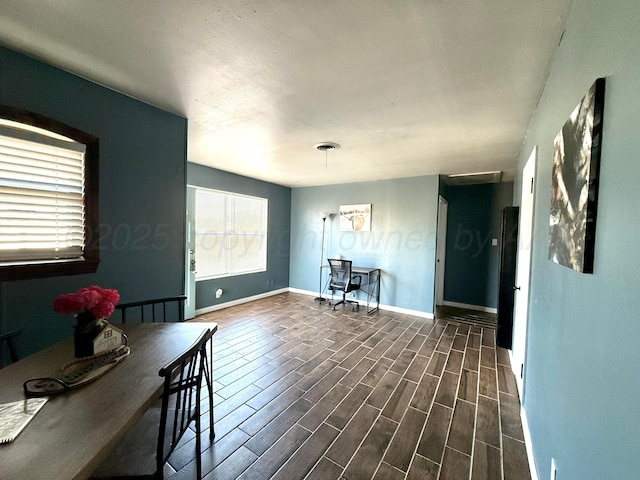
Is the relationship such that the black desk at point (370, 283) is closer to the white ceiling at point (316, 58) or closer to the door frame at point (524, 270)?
the door frame at point (524, 270)

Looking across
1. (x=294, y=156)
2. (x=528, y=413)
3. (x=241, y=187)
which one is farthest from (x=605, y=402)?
(x=241, y=187)

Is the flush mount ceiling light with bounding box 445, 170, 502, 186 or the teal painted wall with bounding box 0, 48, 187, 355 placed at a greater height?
the flush mount ceiling light with bounding box 445, 170, 502, 186

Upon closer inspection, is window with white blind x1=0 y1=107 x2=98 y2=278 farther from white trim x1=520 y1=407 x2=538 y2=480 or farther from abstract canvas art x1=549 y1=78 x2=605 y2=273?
white trim x1=520 y1=407 x2=538 y2=480

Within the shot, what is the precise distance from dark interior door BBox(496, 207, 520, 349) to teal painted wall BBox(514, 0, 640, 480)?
5.80 ft

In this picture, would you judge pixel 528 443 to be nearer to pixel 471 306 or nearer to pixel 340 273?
pixel 340 273

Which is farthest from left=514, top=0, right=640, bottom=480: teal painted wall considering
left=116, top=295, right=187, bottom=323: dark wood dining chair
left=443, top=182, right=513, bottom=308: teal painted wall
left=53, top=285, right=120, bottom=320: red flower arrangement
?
left=443, top=182, right=513, bottom=308: teal painted wall

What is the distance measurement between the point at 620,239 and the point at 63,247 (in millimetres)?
2793

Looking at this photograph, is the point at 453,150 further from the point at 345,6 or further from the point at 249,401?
the point at 249,401

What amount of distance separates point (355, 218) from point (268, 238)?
1940 mm

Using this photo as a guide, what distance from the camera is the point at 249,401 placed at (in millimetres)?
2158

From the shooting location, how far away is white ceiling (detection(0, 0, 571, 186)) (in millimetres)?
1250

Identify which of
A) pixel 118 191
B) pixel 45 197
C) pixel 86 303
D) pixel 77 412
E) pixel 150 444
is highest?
pixel 118 191

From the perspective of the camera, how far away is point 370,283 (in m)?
5.11

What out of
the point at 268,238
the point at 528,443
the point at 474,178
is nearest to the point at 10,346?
the point at 528,443
